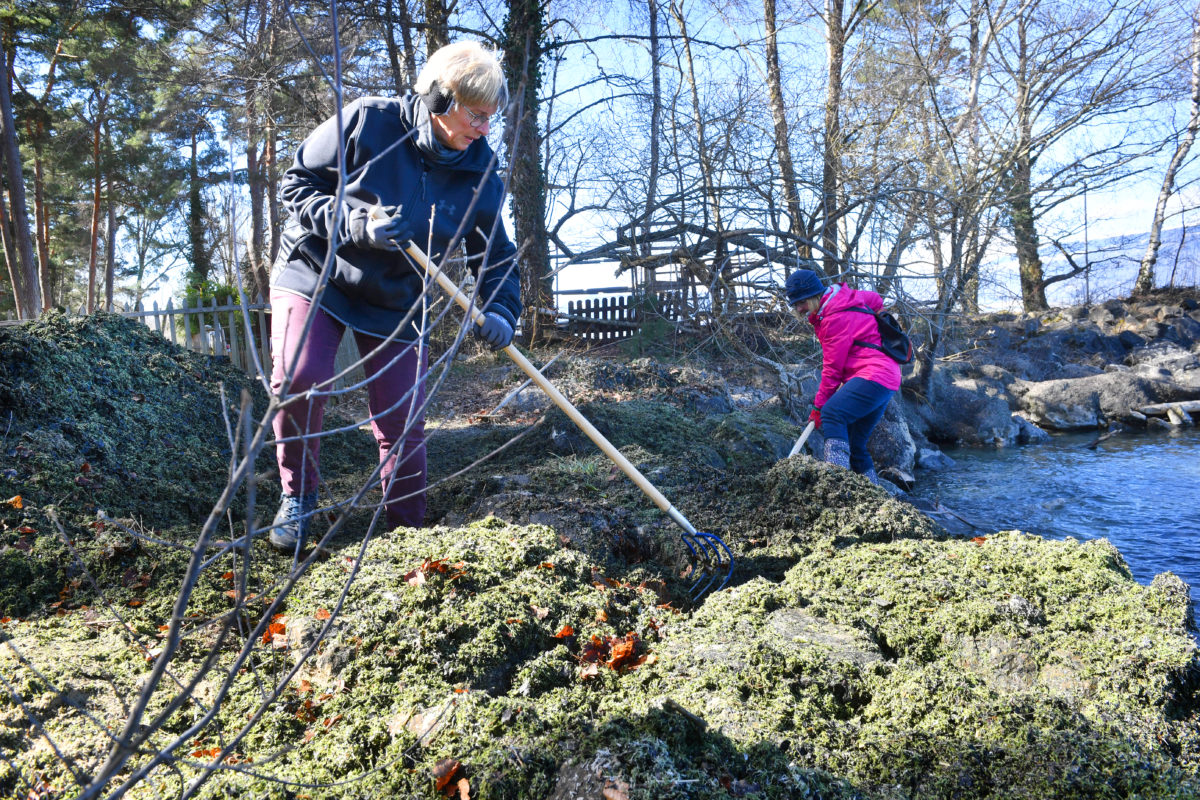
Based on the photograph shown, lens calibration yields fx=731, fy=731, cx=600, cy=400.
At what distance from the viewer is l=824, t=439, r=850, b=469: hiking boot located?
5.02m

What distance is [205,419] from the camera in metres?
5.02

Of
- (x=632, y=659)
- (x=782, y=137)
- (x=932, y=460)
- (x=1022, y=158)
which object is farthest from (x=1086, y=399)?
(x=632, y=659)

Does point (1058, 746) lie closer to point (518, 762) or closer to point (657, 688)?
point (657, 688)

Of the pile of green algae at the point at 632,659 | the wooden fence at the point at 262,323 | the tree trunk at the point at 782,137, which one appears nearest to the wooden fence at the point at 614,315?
the wooden fence at the point at 262,323

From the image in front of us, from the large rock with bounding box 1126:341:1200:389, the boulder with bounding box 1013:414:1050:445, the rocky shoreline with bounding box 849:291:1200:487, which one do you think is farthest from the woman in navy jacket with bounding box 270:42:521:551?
the large rock with bounding box 1126:341:1200:389

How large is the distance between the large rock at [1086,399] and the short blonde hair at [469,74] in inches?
414

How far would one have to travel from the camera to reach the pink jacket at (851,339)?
5125 mm

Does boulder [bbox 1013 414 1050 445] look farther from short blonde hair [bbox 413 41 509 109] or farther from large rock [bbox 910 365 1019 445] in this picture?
short blonde hair [bbox 413 41 509 109]

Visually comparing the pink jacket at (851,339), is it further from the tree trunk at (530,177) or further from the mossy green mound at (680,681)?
the tree trunk at (530,177)

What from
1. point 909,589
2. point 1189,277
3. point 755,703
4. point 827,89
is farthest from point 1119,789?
point 1189,277

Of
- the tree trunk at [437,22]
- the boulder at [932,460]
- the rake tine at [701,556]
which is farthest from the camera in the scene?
the tree trunk at [437,22]

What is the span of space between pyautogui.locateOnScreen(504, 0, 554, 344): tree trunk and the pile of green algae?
6.94 m

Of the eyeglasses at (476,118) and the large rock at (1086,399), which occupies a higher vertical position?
the eyeglasses at (476,118)

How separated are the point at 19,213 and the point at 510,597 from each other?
13.4 metres
